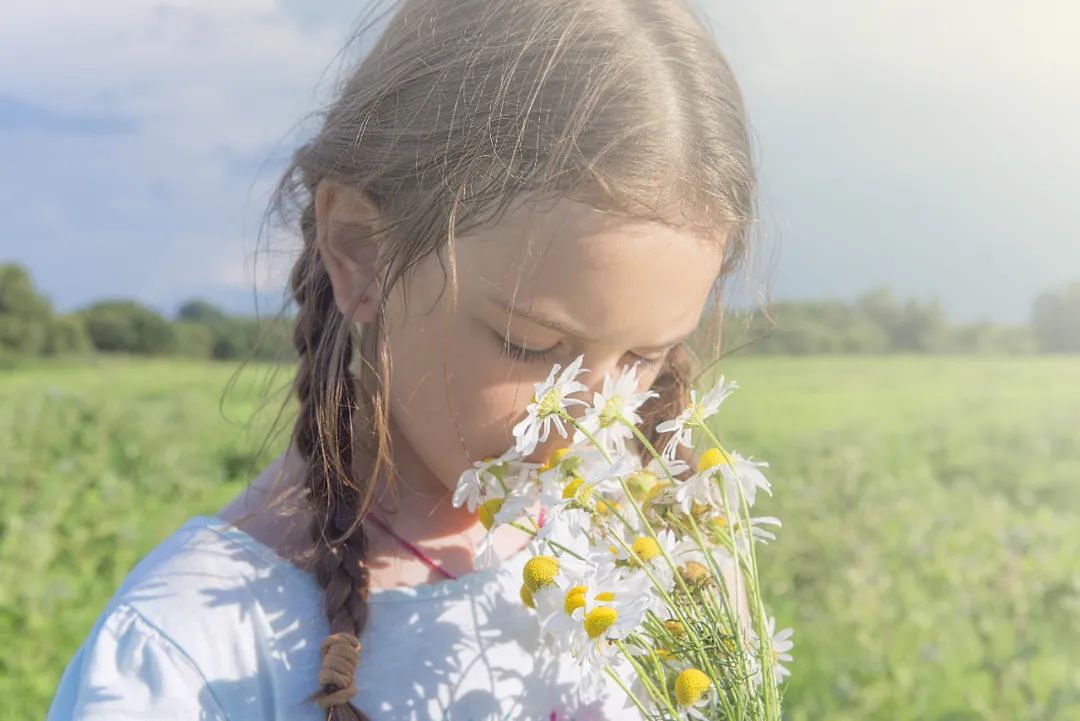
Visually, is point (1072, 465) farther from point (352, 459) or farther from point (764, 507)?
point (352, 459)

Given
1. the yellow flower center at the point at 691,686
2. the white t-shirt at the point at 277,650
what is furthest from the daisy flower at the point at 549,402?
the white t-shirt at the point at 277,650

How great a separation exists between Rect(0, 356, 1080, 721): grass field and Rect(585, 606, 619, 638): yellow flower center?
70 cm

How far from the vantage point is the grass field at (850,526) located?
232 cm

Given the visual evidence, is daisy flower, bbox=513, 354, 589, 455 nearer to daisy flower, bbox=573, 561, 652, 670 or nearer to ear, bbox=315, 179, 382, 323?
daisy flower, bbox=573, 561, 652, 670

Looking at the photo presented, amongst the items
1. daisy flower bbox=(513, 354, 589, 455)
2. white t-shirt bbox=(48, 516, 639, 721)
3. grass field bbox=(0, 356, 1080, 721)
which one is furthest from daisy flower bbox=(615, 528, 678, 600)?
grass field bbox=(0, 356, 1080, 721)

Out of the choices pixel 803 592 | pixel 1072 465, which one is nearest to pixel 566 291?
pixel 803 592

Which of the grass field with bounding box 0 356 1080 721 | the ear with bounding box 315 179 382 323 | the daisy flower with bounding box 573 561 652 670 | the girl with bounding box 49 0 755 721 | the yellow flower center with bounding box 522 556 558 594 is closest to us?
the daisy flower with bounding box 573 561 652 670

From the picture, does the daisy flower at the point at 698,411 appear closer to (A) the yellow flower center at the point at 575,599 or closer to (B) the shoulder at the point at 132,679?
(A) the yellow flower center at the point at 575,599

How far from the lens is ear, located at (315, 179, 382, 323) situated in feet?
3.75

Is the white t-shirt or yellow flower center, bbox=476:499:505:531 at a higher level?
yellow flower center, bbox=476:499:505:531

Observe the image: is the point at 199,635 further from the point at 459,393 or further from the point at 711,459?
the point at 711,459

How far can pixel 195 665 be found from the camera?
1064 mm

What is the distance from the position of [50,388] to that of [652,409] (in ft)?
10.5

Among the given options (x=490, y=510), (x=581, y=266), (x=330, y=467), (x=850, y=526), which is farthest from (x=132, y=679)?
(x=850, y=526)
